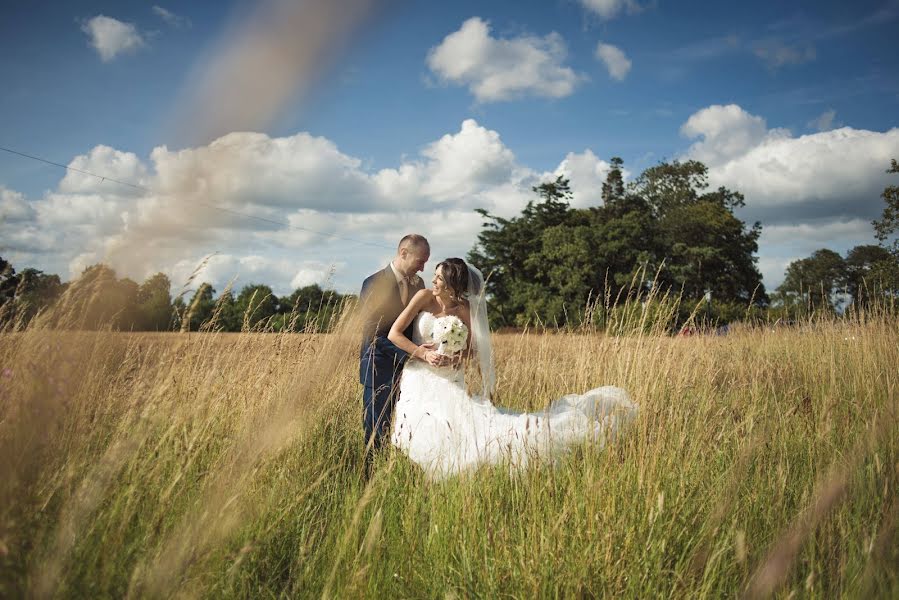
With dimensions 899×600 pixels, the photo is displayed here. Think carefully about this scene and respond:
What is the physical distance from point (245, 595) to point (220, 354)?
10.9 ft

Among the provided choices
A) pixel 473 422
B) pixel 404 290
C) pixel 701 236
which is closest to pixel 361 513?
pixel 473 422

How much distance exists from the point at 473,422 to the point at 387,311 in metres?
2.18

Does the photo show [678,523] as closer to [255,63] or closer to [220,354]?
[255,63]

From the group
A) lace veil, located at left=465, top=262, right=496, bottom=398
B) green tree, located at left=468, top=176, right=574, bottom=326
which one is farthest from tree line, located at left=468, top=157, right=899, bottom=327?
lace veil, located at left=465, top=262, right=496, bottom=398

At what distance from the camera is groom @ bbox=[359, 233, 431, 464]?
212 inches

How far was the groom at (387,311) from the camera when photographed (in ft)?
17.7

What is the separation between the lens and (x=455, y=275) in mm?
5852

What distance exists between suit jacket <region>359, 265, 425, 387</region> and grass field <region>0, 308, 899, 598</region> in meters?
1.12

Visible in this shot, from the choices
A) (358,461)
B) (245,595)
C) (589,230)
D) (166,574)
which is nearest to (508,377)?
(358,461)

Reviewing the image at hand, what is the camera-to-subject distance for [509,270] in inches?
1703

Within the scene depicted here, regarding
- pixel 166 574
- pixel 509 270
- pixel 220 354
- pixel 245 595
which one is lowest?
pixel 245 595

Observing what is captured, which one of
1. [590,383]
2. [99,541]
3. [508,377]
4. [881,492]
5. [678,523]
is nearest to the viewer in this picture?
[99,541]

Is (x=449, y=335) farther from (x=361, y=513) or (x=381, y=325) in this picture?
(x=361, y=513)

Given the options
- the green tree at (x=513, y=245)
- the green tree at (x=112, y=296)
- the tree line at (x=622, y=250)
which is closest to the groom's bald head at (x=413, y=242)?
the green tree at (x=112, y=296)
